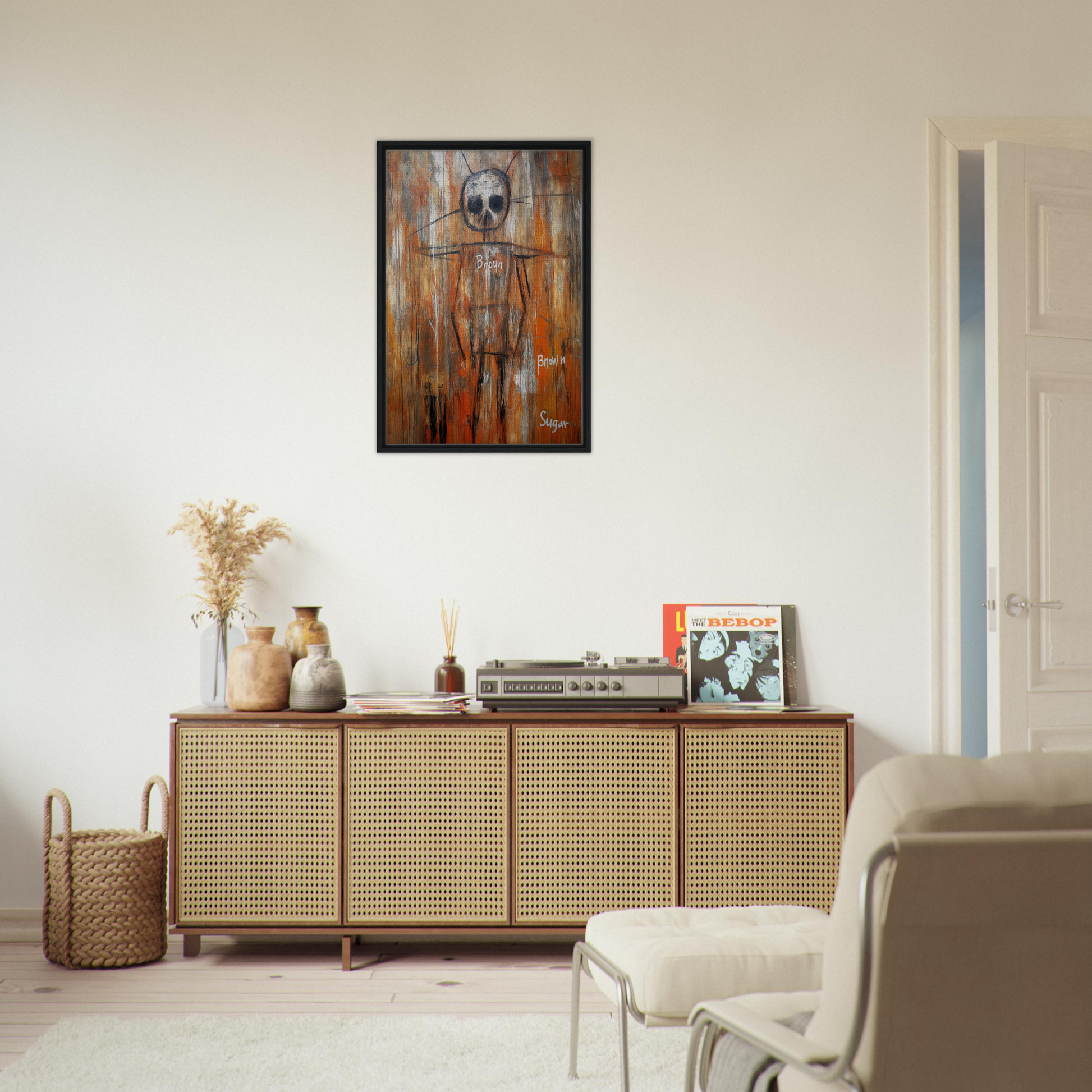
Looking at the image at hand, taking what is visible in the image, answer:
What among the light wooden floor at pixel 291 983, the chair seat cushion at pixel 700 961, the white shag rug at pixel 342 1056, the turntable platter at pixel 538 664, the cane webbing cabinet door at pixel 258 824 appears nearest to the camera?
the chair seat cushion at pixel 700 961

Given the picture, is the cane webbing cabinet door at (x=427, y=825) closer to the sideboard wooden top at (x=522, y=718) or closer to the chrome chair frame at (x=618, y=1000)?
the sideboard wooden top at (x=522, y=718)

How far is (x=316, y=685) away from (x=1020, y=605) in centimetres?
219

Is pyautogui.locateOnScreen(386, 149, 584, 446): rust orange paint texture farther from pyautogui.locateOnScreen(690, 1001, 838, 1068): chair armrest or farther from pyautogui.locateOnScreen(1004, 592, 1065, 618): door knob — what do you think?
pyautogui.locateOnScreen(690, 1001, 838, 1068): chair armrest

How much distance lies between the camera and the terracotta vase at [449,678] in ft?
10.8

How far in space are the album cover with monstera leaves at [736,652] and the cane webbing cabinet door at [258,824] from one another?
115 cm

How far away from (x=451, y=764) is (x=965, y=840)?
201 centimetres

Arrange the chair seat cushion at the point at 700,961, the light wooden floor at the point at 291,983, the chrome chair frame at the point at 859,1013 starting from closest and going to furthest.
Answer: the chrome chair frame at the point at 859,1013
the chair seat cushion at the point at 700,961
the light wooden floor at the point at 291,983

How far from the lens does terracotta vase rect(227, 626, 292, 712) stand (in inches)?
123

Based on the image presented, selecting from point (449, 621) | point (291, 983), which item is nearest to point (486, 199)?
point (449, 621)

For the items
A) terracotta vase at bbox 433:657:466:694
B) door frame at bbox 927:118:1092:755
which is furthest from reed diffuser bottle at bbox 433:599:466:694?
door frame at bbox 927:118:1092:755

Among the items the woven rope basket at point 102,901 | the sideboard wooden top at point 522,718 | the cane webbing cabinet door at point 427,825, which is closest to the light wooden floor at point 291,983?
the woven rope basket at point 102,901

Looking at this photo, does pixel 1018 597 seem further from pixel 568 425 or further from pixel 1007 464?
pixel 568 425

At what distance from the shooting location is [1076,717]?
3.27 m

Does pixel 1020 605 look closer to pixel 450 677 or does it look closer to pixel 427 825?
pixel 450 677
